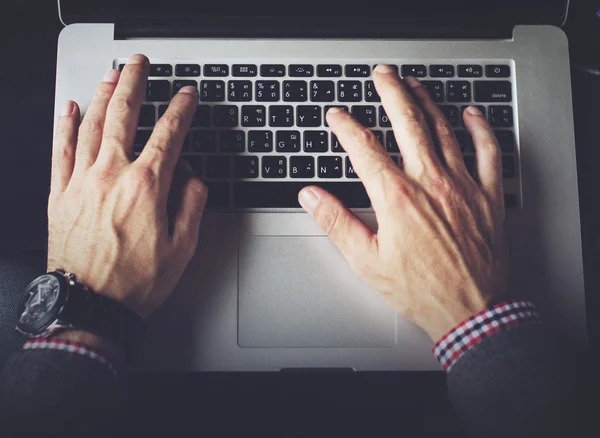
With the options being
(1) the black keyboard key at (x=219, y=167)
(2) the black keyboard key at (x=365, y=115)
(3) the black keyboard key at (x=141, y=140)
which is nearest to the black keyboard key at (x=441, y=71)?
(2) the black keyboard key at (x=365, y=115)

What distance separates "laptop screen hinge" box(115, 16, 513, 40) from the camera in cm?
70

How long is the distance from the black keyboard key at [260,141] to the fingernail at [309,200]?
0.09 metres

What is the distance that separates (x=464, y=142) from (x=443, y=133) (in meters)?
0.05

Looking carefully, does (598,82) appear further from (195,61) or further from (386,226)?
(195,61)

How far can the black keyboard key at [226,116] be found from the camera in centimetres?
68

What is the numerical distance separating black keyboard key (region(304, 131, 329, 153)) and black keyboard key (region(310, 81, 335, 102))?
54 millimetres

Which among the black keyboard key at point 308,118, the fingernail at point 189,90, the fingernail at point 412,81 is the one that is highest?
the fingernail at point 412,81

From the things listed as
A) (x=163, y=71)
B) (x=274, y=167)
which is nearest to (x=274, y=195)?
(x=274, y=167)

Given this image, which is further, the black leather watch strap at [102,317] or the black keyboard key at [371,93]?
the black keyboard key at [371,93]

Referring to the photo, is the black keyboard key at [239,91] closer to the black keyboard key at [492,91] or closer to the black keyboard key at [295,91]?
the black keyboard key at [295,91]

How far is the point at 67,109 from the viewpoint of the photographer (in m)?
0.68

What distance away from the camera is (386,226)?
2.09 feet

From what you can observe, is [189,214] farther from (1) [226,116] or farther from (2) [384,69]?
(2) [384,69]

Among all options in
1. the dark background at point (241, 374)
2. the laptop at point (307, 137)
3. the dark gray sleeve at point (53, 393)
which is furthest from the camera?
the dark background at point (241, 374)
